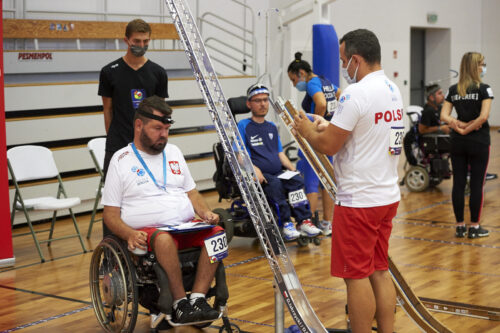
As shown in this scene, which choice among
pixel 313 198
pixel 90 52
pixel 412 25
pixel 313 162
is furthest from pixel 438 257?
pixel 412 25

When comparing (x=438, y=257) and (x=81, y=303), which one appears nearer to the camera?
(x=81, y=303)

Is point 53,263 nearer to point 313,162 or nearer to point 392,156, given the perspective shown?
point 313,162

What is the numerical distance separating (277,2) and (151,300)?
27.8 ft

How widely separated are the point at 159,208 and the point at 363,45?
130cm

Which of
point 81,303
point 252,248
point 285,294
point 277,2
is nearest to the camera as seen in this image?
point 285,294

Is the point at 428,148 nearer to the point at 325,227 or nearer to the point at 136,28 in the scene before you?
the point at 325,227

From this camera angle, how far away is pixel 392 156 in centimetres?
285

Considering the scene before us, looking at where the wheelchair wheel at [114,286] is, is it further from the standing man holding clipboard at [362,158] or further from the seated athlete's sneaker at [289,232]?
the seated athlete's sneaker at [289,232]

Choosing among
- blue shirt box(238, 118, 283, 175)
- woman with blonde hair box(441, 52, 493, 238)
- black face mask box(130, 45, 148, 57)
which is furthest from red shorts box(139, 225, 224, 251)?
woman with blonde hair box(441, 52, 493, 238)

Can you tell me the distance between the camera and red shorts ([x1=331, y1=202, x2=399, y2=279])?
2.82 meters

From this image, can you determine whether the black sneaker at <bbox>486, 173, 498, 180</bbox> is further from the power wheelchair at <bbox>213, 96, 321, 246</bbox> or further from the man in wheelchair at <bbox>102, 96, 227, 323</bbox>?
the man in wheelchair at <bbox>102, 96, 227, 323</bbox>

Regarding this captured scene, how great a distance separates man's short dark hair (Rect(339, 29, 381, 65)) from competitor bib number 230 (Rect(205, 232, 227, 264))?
1078mm

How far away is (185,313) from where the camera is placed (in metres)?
3.15

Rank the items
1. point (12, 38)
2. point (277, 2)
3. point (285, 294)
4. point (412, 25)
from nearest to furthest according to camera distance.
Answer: point (285, 294) → point (12, 38) → point (277, 2) → point (412, 25)
